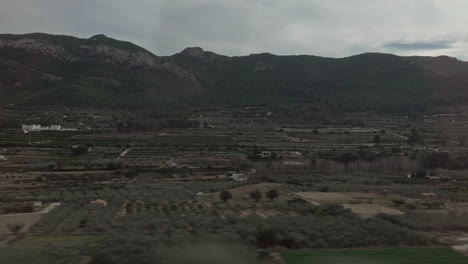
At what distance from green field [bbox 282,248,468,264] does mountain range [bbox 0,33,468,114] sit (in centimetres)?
6857

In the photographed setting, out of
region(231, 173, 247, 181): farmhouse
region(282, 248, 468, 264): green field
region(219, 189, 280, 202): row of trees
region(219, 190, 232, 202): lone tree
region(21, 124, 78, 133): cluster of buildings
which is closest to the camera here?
region(282, 248, 468, 264): green field

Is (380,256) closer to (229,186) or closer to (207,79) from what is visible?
(229,186)

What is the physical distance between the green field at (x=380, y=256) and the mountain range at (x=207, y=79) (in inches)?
2700

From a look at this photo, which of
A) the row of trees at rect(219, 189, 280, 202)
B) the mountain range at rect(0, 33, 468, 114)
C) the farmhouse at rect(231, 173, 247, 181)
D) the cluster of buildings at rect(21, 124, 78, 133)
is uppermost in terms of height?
the mountain range at rect(0, 33, 468, 114)

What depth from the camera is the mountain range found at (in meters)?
96.1

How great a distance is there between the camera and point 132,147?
65.9 m

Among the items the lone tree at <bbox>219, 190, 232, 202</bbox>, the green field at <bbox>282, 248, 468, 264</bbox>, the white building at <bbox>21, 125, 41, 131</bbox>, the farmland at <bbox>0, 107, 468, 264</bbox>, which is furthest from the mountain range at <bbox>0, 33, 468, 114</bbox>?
the green field at <bbox>282, 248, 468, 264</bbox>

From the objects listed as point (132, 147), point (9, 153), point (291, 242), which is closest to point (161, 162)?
point (132, 147)

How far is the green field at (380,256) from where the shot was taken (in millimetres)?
8773

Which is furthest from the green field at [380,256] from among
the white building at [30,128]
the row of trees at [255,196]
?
the white building at [30,128]

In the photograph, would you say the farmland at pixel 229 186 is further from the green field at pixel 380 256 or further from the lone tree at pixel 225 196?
the lone tree at pixel 225 196

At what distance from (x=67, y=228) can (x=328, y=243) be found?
12.3 meters

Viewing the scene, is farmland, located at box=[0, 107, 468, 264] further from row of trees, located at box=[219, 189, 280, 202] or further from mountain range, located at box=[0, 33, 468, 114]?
mountain range, located at box=[0, 33, 468, 114]

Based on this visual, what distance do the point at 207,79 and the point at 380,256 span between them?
135590 mm
